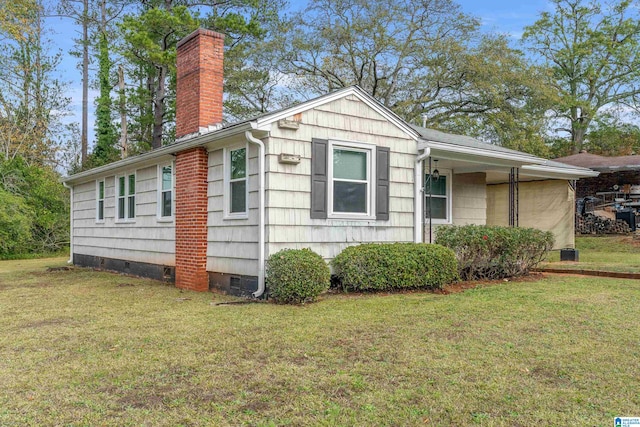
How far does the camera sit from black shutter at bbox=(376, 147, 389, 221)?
880cm

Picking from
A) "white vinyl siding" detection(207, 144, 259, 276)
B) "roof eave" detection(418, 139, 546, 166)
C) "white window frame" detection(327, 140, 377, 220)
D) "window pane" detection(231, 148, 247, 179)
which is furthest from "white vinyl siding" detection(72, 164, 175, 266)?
"roof eave" detection(418, 139, 546, 166)

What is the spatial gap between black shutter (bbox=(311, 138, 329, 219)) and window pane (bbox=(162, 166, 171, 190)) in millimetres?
3640

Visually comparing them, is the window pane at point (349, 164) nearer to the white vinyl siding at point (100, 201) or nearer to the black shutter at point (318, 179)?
the black shutter at point (318, 179)

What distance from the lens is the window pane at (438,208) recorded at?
1216 cm

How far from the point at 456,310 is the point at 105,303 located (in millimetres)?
5079

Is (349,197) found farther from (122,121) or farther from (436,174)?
(122,121)

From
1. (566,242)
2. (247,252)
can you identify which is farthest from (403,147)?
(566,242)

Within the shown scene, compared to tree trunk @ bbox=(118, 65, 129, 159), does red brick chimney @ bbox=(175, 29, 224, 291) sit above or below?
below

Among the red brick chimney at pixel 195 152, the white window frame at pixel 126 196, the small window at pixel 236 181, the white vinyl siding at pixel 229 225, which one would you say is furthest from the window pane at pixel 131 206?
the small window at pixel 236 181

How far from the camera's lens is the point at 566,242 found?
1523 centimetres

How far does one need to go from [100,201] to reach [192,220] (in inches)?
237

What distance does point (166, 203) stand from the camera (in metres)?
10.3

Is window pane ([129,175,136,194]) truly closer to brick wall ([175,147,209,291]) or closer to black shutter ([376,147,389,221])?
brick wall ([175,147,209,291])

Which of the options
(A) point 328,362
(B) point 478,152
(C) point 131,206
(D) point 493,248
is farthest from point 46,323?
(B) point 478,152
